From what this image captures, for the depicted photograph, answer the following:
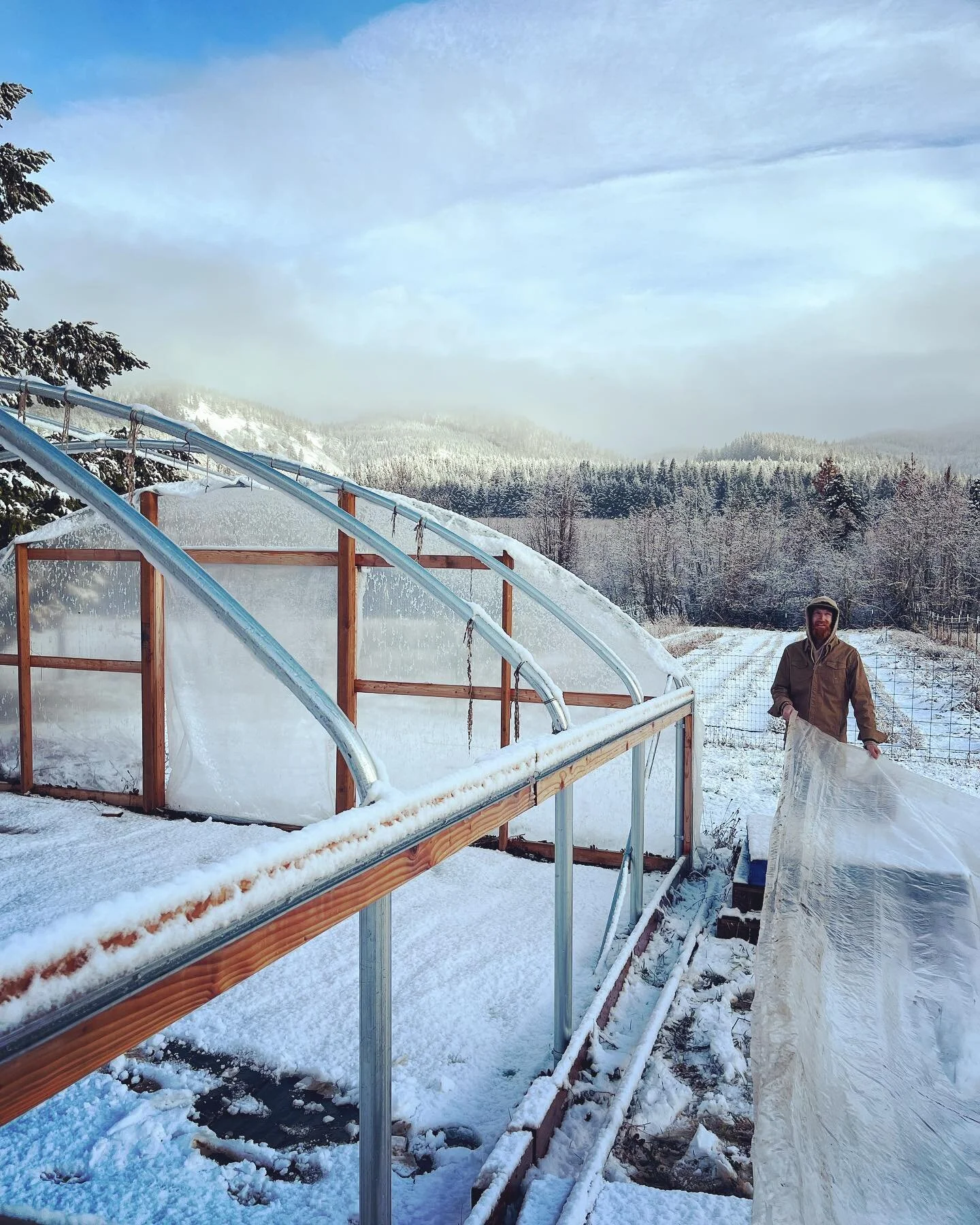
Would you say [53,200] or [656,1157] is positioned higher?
[53,200]

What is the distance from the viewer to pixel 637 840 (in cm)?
319

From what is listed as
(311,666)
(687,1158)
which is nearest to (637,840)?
(687,1158)

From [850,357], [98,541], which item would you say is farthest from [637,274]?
[850,357]

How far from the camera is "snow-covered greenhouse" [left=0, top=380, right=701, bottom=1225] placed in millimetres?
2506

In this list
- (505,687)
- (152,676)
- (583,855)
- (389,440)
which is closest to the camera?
(583,855)

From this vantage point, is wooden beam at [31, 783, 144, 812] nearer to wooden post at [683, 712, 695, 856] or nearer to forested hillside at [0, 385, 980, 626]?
forested hillside at [0, 385, 980, 626]

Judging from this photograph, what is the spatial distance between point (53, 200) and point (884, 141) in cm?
1786

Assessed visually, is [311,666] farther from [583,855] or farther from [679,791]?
[679,791]

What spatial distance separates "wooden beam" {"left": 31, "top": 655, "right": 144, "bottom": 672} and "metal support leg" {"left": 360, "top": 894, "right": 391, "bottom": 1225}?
489cm

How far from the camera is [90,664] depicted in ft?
18.4

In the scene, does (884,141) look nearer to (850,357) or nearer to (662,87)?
(662,87)

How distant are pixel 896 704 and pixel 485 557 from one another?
27.3ft

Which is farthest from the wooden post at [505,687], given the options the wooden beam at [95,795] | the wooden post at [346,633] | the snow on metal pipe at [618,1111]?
the wooden beam at [95,795]

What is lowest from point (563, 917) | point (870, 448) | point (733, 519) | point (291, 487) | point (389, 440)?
point (563, 917)
